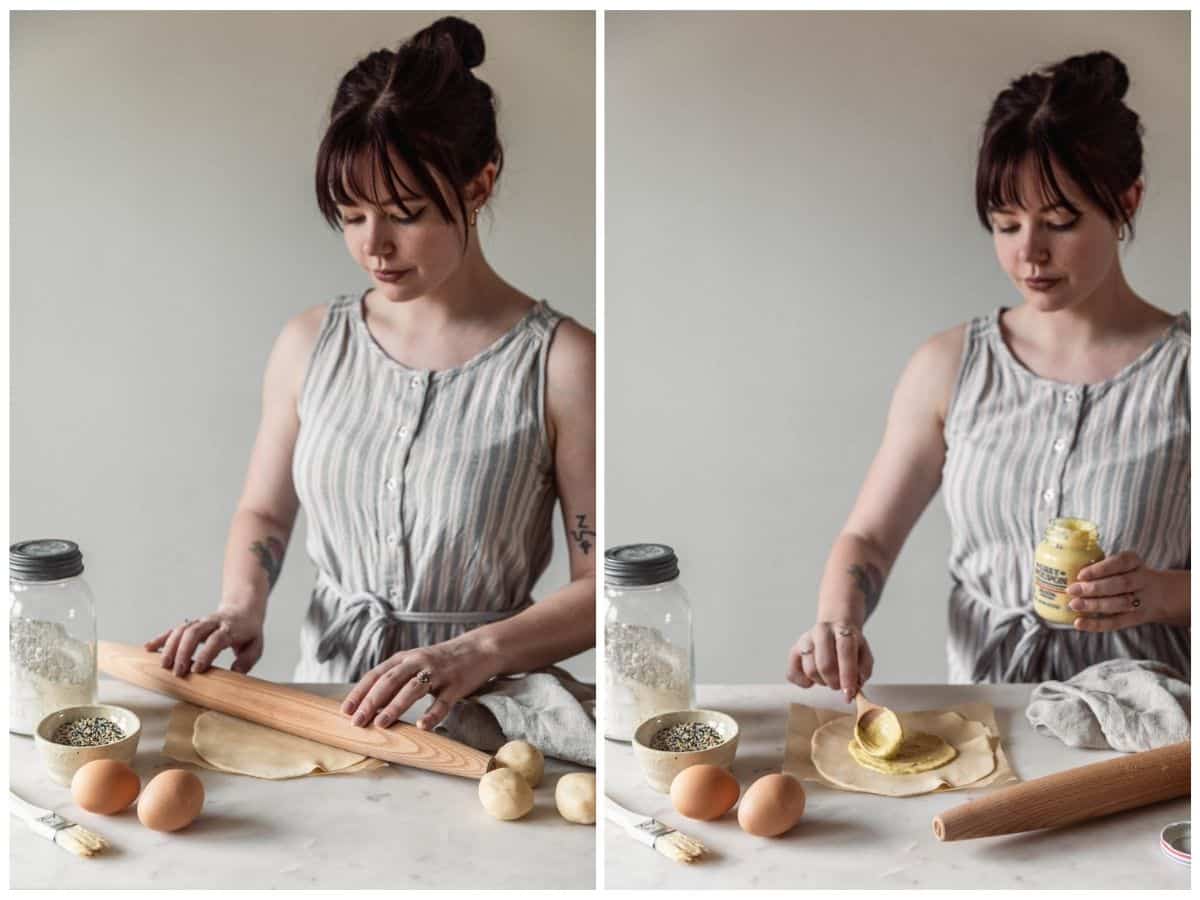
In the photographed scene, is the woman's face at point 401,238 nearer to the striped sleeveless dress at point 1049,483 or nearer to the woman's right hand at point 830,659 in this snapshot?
the woman's right hand at point 830,659

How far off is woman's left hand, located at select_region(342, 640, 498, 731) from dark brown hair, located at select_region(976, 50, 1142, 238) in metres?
0.88

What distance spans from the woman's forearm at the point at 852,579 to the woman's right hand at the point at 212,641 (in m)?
0.72

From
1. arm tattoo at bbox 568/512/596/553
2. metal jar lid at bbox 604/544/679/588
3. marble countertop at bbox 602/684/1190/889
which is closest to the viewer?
marble countertop at bbox 602/684/1190/889

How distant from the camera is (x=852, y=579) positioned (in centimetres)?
163

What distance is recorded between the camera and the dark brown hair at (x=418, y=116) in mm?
1400

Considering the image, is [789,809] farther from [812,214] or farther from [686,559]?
[812,214]

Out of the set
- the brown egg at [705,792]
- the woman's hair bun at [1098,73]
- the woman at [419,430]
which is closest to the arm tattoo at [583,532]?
the woman at [419,430]

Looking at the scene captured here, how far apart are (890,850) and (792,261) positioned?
82 cm

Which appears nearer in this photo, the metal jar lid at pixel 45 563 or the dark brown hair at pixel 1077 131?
the metal jar lid at pixel 45 563

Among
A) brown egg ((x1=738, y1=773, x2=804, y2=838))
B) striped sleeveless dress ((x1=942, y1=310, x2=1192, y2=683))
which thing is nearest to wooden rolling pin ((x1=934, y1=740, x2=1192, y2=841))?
brown egg ((x1=738, y1=773, x2=804, y2=838))

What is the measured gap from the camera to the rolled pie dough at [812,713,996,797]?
1.23m

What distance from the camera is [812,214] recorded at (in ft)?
5.46

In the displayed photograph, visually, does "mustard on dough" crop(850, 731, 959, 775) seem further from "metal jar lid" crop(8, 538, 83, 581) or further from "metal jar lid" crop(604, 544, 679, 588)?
"metal jar lid" crop(8, 538, 83, 581)

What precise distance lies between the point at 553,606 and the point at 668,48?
2.39 feet
